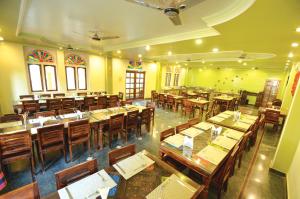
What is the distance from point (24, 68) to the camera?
5336 mm

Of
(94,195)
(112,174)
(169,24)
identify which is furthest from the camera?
(169,24)

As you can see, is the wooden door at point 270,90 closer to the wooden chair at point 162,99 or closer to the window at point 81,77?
the wooden chair at point 162,99

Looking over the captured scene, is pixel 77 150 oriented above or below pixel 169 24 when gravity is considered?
below

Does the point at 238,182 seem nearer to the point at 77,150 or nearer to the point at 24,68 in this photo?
the point at 77,150

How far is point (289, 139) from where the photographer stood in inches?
105

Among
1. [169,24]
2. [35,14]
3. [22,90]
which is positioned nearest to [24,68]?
[22,90]

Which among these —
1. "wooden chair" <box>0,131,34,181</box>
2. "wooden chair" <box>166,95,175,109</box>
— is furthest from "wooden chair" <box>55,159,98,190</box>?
"wooden chair" <box>166,95,175,109</box>

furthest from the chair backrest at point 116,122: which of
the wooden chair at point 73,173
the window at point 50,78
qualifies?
the window at point 50,78

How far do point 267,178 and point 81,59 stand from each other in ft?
26.9

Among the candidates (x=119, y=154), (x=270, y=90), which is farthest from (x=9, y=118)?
(x=270, y=90)

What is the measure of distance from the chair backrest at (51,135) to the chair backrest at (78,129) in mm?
151

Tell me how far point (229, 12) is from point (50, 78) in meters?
7.19

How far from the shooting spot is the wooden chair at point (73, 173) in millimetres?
1262

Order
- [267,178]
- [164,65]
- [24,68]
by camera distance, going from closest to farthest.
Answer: [267,178]
[24,68]
[164,65]
